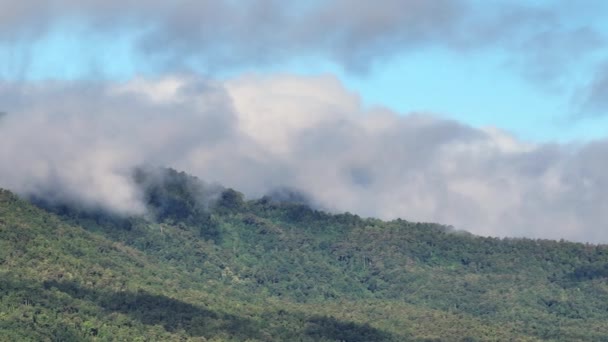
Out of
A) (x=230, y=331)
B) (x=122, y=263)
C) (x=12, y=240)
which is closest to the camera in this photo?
(x=230, y=331)

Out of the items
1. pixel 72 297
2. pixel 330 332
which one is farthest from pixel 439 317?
pixel 72 297

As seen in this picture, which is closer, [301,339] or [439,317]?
[301,339]

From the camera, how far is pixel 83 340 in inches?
6432

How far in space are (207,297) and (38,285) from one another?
24373mm

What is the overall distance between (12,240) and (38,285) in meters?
13.8

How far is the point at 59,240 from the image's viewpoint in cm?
19275

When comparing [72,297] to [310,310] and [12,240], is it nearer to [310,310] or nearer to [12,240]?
[12,240]

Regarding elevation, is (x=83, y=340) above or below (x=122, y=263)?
below

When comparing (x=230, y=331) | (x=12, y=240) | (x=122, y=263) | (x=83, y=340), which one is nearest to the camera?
(x=83, y=340)

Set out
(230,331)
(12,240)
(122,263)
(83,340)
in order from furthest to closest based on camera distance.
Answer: (122,263) < (12,240) < (230,331) < (83,340)

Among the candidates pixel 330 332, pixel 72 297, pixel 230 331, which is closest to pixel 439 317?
pixel 330 332

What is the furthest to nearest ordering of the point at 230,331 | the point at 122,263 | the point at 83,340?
the point at 122,263 < the point at 230,331 < the point at 83,340

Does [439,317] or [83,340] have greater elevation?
[439,317]

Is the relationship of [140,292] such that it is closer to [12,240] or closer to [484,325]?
[12,240]
